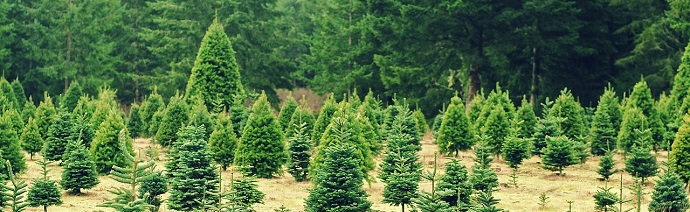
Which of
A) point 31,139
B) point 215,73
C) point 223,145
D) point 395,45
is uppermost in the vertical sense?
point 395,45

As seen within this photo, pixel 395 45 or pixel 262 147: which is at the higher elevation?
pixel 395 45

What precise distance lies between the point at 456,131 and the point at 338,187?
1153 centimetres

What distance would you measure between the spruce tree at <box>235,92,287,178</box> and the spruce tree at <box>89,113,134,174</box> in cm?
283

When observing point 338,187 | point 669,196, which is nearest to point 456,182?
point 338,187

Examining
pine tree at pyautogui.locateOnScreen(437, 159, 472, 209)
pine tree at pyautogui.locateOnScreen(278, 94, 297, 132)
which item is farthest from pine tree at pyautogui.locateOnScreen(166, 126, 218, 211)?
pine tree at pyautogui.locateOnScreen(278, 94, 297, 132)

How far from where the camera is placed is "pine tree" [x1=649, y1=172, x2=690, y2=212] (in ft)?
62.0

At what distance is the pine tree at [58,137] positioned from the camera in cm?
2541

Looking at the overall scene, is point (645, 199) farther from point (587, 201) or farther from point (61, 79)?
point (61, 79)

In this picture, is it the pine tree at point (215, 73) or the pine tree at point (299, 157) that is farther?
the pine tree at point (215, 73)

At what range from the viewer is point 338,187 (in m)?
17.5

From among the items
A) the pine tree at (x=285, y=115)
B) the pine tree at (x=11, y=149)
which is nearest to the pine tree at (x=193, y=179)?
the pine tree at (x=11, y=149)

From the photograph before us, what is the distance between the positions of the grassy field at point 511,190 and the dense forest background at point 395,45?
1621 centimetres

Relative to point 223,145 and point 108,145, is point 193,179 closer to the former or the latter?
point 108,145

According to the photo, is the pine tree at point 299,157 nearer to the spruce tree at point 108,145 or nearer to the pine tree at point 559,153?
the spruce tree at point 108,145
